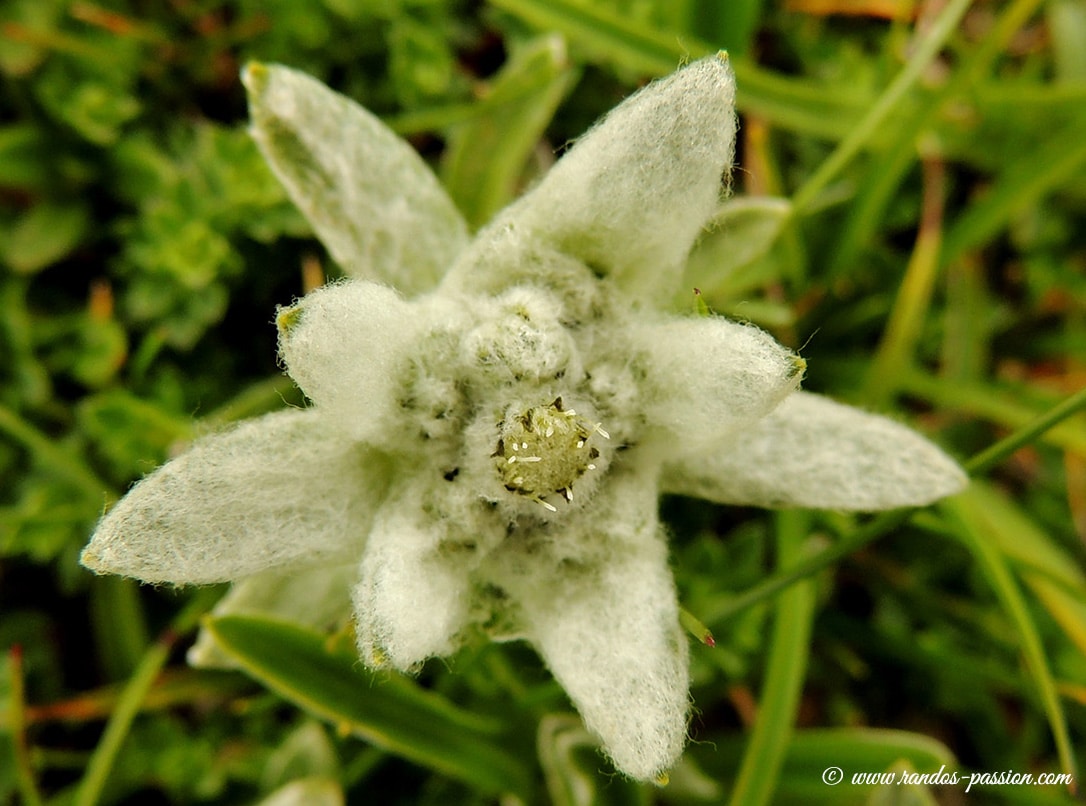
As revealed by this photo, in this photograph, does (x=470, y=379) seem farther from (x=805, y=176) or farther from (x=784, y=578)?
(x=805, y=176)

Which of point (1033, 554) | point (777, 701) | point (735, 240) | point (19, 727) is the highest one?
point (735, 240)

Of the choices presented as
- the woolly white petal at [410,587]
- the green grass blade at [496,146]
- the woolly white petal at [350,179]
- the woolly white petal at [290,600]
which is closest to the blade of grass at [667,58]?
the green grass blade at [496,146]

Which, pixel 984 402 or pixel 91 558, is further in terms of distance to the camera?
pixel 984 402

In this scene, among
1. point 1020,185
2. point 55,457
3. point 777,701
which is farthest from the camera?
point 1020,185

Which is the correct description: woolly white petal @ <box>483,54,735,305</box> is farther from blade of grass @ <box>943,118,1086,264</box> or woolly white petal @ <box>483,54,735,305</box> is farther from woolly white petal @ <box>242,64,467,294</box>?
blade of grass @ <box>943,118,1086,264</box>

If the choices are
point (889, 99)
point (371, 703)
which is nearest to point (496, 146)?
point (889, 99)

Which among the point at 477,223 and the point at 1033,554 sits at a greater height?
the point at 477,223

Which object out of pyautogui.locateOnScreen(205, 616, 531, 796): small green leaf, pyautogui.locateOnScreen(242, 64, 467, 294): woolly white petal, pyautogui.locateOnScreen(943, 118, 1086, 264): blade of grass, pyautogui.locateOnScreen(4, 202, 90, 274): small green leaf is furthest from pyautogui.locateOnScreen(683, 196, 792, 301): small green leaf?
pyautogui.locateOnScreen(4, 202, 90, 274): small green leaf

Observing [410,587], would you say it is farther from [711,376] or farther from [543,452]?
[711,376]
